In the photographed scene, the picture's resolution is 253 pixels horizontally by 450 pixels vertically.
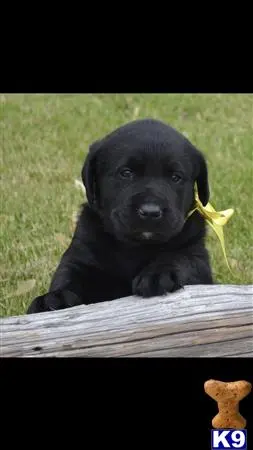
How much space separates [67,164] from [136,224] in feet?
11.8

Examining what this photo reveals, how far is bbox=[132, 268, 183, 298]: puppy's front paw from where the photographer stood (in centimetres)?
352

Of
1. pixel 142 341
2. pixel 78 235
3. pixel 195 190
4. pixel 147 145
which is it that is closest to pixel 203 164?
pixel 195 190

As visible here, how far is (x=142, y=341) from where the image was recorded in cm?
337

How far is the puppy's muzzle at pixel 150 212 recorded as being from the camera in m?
3.54

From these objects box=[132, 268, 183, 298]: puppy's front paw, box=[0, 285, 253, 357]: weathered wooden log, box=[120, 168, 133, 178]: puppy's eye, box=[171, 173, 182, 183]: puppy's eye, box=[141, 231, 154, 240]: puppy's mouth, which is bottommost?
box=[0, 285, 253, 357]: weathered wooden log

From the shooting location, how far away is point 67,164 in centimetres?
715

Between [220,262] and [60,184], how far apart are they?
1833mm
